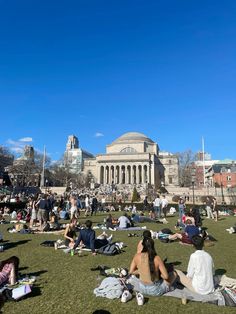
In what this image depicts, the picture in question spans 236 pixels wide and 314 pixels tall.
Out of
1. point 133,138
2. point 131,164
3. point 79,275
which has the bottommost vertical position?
point 79,275

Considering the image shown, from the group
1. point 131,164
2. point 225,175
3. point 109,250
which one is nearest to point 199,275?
point 109,250

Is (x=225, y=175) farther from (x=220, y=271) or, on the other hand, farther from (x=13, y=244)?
(x=220, y=271)

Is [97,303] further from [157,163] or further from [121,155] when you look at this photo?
[157,163]

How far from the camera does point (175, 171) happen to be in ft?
334

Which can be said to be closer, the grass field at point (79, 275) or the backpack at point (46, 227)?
the grass field at point (79, 275)

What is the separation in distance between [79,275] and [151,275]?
89.1 inches

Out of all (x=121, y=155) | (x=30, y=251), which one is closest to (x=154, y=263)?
(x=30, y=251)

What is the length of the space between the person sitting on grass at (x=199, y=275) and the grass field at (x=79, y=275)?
0.40m

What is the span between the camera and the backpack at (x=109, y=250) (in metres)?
9.73

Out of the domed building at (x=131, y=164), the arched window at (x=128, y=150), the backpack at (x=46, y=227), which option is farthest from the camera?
the arched window at (x=128, y=150)

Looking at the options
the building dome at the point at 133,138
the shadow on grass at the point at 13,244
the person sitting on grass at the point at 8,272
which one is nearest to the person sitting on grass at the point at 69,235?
the shadow on grass at the point at 13,244

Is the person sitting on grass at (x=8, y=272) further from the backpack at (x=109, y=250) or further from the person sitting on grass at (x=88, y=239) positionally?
the backpack at (x=109, y=250)

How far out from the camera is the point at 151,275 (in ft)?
19.9

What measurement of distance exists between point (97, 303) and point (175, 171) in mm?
98384
